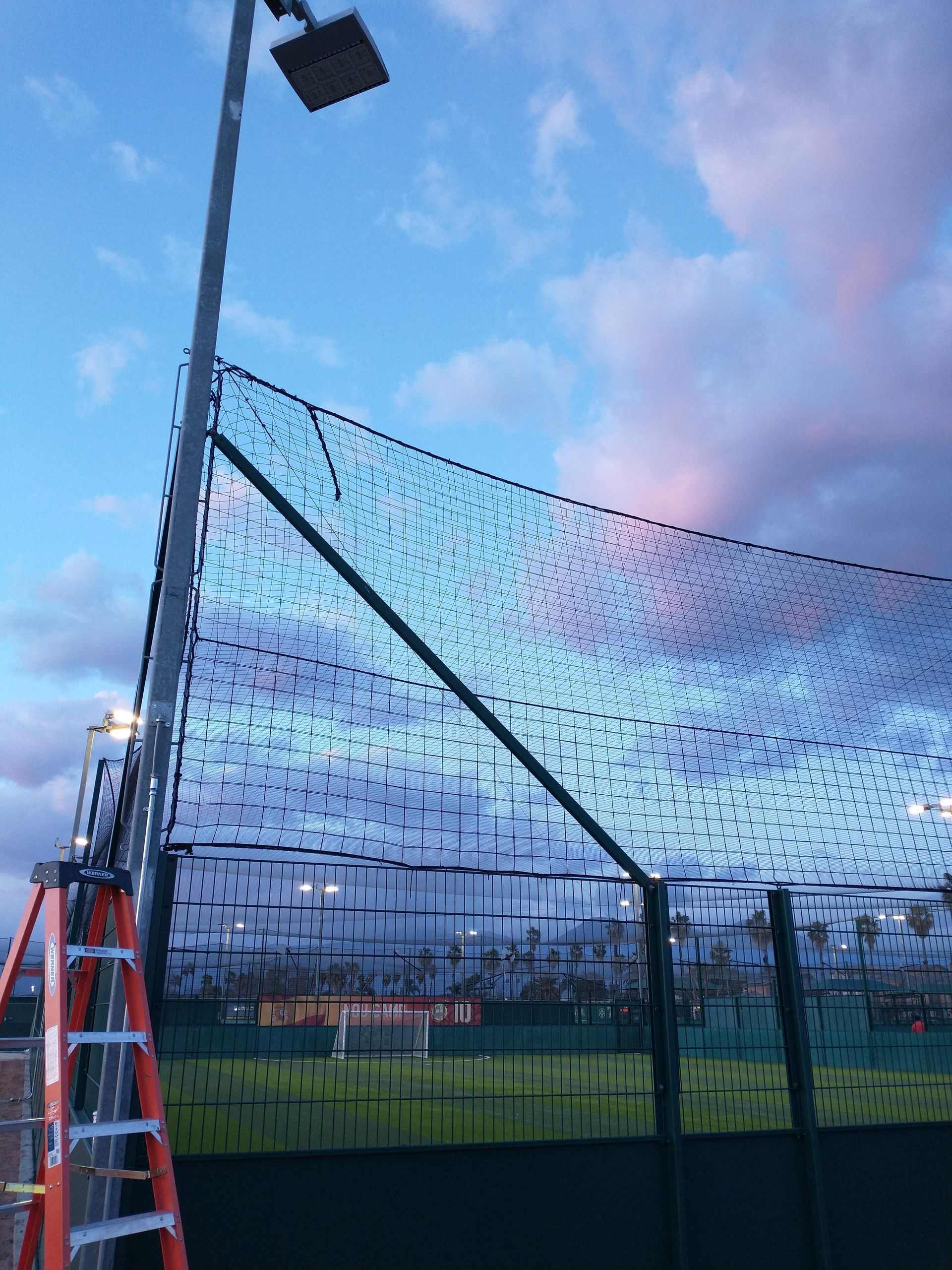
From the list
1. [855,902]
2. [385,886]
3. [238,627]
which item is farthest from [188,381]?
[855,902]

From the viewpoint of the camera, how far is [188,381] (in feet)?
16.7

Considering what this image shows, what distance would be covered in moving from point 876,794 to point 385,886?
15.2 feet

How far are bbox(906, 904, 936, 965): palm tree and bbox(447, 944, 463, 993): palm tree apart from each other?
4.19 meters

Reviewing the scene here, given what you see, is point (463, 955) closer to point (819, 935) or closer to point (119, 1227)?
point (119, 1227)

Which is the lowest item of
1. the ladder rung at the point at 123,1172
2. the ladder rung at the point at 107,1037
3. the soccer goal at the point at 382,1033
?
the ladder rung at the point at 123,1172

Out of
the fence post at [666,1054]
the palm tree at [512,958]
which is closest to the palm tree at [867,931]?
the fence post at [666,1054]

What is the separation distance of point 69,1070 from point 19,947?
0.61 meters

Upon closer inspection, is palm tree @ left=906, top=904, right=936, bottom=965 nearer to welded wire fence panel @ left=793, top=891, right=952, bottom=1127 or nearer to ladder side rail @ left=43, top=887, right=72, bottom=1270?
welded wire fence panel @ left=793, top=891, right=952, bottom=1127

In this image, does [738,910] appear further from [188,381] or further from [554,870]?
[188,381]

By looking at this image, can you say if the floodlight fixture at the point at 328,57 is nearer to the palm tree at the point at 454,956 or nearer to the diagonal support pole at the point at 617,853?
the diagonal support pole at the point at 617,853

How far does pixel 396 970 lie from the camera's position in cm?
588

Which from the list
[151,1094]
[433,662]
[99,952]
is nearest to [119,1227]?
[151,1094]

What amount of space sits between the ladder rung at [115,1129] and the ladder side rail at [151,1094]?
45mm

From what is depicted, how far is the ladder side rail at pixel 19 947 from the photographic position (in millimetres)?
3807
